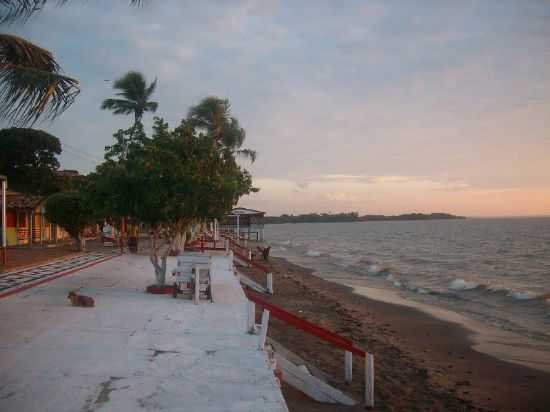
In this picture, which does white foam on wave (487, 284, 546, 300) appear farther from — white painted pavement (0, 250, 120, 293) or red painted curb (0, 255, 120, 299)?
white painted pavement (0, 250, 120, 293)

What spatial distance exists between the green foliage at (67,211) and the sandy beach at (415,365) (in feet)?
37.7

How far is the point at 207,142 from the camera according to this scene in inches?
458

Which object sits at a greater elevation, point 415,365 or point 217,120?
point 217,120

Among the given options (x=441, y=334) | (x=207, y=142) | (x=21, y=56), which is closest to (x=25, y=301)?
(x=207, y=142)

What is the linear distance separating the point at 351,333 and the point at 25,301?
23.9 ft

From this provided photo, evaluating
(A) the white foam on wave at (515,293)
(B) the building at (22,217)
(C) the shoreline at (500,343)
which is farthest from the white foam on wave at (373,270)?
(B) the building at (22,217)

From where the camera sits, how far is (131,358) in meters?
6.41

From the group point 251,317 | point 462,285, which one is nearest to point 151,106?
point 462,285

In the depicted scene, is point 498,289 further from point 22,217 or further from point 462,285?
point 22,217

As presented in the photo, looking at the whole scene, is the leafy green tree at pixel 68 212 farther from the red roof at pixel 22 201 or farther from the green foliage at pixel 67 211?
the red roof at pixel 22 201

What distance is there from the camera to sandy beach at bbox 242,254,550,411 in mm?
8242

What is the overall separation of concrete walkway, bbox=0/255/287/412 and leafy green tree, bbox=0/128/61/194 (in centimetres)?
3353

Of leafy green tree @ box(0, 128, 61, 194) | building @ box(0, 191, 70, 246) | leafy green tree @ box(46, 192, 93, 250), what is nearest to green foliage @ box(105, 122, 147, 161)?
leafy green tree @ box(46, 192, 93, 250)

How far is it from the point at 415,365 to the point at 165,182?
20.6 feet
